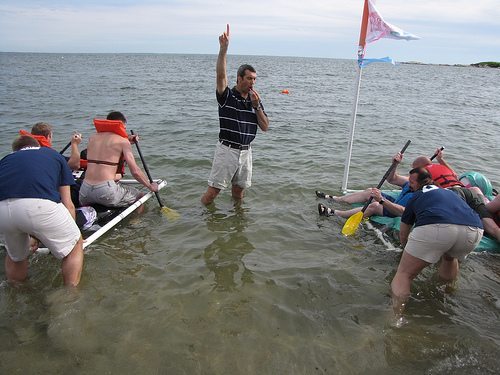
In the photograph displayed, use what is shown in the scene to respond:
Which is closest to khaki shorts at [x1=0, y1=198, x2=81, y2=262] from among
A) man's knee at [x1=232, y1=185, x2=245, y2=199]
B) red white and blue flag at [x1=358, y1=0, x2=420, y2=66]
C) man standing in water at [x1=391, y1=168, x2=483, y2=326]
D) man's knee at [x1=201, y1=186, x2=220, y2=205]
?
man's knee at [x1=201, y1=186, x2=220, y2=205]

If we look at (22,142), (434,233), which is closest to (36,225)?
(22,142)

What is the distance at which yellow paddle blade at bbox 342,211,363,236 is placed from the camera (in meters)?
6.11

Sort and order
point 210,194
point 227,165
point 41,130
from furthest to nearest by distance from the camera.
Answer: point 210,194 → point 227,165 → point 41,130

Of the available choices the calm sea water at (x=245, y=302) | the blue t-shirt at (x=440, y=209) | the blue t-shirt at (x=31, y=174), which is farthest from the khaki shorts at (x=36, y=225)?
the blue t-shirt at (x=440, y=209)

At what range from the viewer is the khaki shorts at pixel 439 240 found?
155 inches

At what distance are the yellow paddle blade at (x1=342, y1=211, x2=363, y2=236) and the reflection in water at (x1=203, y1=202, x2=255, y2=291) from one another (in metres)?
1.66

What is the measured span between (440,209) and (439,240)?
0.34 metres

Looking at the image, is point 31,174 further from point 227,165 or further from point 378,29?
point 378,29

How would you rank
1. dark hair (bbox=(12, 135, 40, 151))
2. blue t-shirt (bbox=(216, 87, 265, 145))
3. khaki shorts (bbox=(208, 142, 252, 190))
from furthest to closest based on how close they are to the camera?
khaki shorts (bbox=(208, 142, 252, 190))
blue t-shirt (bbox=(216, 87, 265, 145))
dark hair (bbox=(12, 135, 40, 151))

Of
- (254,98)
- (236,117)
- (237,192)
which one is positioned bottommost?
(237,192)

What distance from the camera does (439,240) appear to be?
394cm

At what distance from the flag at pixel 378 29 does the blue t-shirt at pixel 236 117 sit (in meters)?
2.90

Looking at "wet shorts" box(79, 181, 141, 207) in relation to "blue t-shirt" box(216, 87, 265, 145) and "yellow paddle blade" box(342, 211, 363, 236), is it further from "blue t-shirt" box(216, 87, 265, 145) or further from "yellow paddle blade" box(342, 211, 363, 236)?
"yellow paddle blade" box(342, 211, 363, 236)

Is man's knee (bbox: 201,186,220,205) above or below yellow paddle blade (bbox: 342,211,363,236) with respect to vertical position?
above
